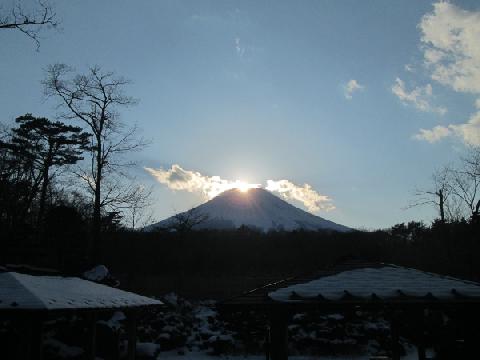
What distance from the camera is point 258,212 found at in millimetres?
94562

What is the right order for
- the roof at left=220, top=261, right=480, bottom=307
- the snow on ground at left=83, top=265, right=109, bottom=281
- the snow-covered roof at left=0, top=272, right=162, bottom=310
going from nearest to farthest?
the snow-covered roof at left=0, top=272, right=162, bottom=310 → the roof at left=220, top=261, right=480, bottom=307 → the snow on ground at left=83, top=265, right=109, bottom=281

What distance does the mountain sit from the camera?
86.9m

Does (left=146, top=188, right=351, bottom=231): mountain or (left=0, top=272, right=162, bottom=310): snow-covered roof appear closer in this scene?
(left=0, top=272, right=162, bottom=310): snow-covered roof

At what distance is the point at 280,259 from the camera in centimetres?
3259

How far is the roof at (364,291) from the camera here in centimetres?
873

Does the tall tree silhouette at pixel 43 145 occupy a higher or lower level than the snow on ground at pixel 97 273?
higher

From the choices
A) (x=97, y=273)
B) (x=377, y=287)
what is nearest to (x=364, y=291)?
(x=377, y=287)

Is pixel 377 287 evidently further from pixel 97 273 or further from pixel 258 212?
pixel 258 212

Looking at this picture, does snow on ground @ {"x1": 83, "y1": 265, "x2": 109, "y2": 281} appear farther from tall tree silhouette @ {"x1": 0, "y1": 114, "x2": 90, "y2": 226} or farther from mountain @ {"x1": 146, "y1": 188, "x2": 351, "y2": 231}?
mountain @ {"x1": 146, "y1": 188, "x2": 351, "y2": 231}

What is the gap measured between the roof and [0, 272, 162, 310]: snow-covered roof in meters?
3.22

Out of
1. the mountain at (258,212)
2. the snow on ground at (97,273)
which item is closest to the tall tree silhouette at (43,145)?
the snow on ground at (97,273)

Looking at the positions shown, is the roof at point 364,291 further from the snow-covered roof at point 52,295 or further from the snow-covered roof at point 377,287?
the snow-covered roof at point 52,295

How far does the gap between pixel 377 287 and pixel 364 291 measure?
0.40 m

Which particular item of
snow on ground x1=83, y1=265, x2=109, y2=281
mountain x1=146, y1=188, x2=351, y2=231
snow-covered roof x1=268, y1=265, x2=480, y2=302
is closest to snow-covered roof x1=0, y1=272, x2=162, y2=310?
snow-covered roof x1=268, y1=265, x2=480, y2=302
